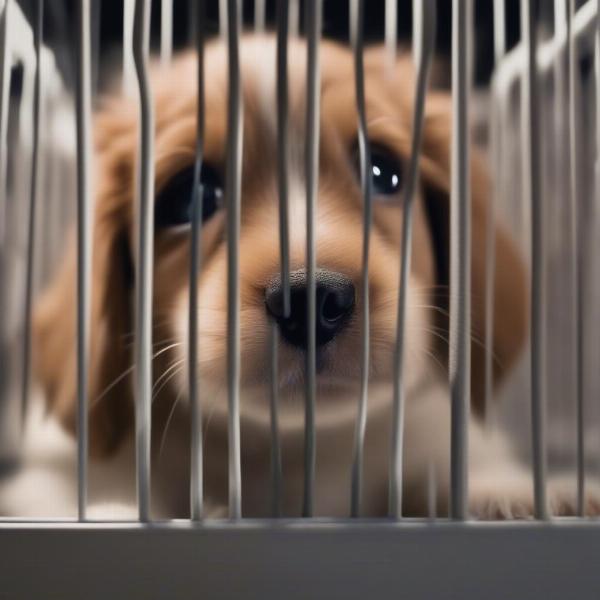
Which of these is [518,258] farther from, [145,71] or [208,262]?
[145,71]

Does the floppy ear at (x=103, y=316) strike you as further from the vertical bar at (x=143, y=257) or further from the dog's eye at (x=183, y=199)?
the vertical bar at (x=143, y=257)

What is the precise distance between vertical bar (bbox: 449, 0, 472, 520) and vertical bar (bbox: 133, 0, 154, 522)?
0.18 meters

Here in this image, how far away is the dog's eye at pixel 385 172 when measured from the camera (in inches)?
28.8

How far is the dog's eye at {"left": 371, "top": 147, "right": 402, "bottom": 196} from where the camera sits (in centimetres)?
73

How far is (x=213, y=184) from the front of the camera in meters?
0.72

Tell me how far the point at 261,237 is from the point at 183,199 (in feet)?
0.34

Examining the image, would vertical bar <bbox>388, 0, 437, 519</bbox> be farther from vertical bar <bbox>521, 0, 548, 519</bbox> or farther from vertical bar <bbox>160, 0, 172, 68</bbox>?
vertical bar <bbox>160, 0, 172, 68</bbox>

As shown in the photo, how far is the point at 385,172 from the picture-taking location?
0.74 m

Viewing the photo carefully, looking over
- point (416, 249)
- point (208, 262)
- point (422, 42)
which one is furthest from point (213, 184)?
point (422, 42)

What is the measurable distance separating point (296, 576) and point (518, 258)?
1.40 ft

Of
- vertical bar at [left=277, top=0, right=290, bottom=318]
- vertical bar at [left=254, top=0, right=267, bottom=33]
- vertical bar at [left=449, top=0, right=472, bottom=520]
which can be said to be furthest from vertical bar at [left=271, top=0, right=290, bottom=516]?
vertical bar at [left=254, top=0, right=267, bottom=33]

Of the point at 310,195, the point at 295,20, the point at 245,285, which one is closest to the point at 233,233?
the point at 310,195

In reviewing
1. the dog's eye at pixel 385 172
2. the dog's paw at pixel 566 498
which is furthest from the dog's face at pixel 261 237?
the dog's paw at pixel 566 498

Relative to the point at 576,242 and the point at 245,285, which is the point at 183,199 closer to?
the point at 245,285
